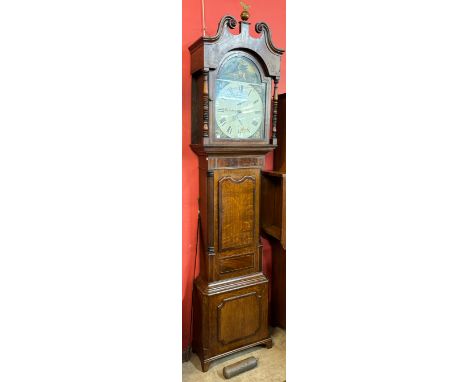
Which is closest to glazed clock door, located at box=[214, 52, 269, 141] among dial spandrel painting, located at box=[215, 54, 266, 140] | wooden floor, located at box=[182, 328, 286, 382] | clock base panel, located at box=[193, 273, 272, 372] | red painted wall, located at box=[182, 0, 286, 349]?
dial spandrel painting, located at box=[215, 54, 266, 140]

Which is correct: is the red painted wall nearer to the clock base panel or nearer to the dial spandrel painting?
the clock base panel

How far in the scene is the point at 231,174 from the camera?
1.78m

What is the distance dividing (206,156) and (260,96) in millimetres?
411

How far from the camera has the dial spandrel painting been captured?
1.67 metres

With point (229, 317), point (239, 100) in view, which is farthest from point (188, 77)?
point (229, 317)

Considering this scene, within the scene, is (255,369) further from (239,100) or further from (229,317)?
(239,100)

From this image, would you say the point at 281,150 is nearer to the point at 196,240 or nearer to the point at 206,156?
the point at 206,156

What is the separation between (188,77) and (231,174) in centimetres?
55

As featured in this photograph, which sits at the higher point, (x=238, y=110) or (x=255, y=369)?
(x=238, y=110)

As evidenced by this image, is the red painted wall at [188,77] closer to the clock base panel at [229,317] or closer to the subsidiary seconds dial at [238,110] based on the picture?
the clock base panel at [229,317]

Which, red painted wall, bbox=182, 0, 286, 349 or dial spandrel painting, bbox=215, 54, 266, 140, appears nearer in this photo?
dial spandrel painting, bbox=215, 54, 266, 140

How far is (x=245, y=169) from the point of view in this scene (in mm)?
1815
